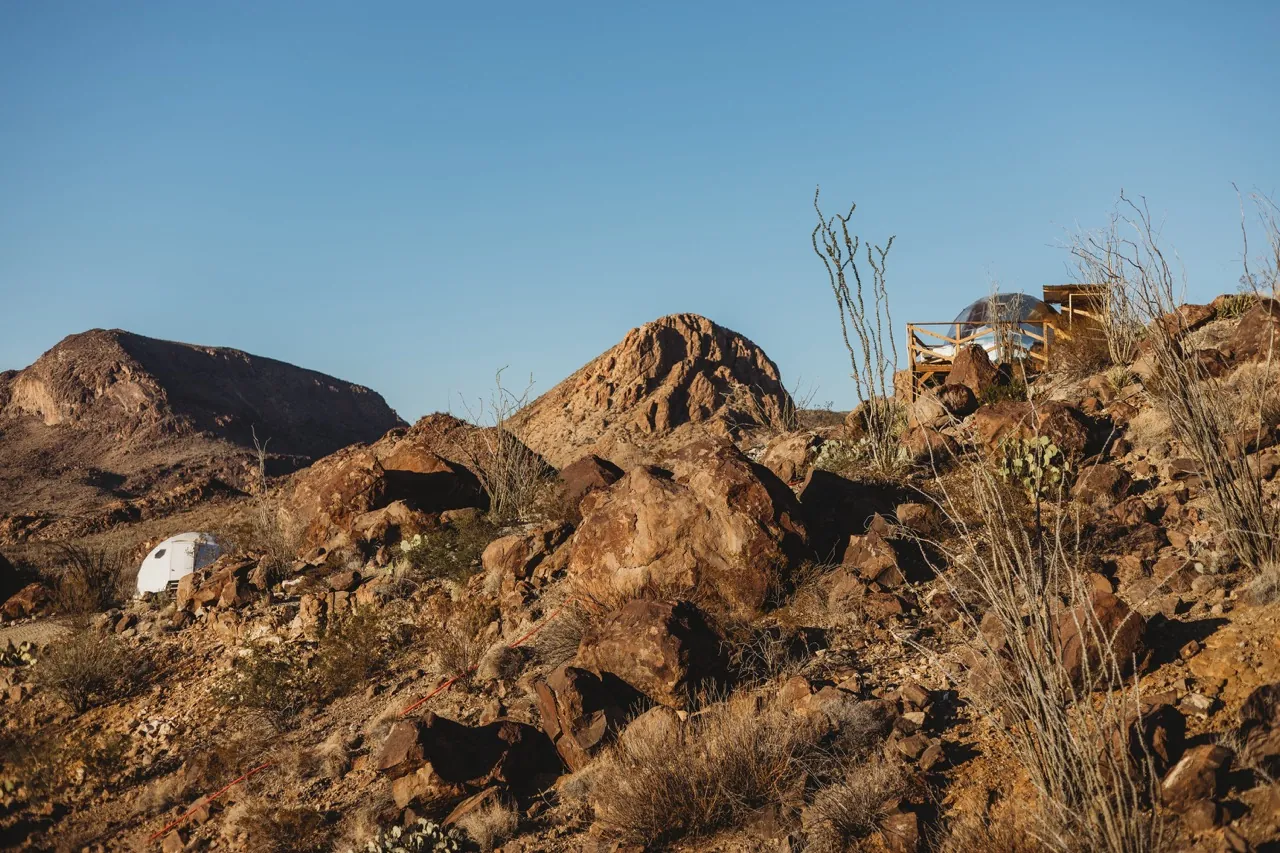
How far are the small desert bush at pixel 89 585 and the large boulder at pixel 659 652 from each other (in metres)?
9.85

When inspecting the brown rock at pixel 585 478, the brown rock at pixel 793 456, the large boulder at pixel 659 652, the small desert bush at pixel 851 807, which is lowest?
the small desert bush at pixel 851 807

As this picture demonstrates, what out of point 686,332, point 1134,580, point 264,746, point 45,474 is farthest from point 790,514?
point 45,474

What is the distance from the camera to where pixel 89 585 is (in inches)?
592

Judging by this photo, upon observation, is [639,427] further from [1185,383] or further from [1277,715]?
[1277,715]

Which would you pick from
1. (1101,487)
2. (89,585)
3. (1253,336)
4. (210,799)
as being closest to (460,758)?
(210,799)

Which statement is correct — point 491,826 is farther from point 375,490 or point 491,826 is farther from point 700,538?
point 375,490

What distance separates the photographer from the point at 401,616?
1085 cm

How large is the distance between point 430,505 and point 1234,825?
39.2 ft

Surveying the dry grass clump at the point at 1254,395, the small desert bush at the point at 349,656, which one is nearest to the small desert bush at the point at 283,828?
the small desert bush at the point at 349,656

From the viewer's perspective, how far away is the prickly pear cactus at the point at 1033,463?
30.2 feet

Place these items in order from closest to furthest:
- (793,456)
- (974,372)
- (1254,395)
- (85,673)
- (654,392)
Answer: (1254,395) < (85,673) < (793,456) < (974,372) < (654,392)

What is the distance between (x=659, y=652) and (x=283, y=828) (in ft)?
10.1

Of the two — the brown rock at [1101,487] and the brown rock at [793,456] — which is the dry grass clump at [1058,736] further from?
the brown rock at [793,456]

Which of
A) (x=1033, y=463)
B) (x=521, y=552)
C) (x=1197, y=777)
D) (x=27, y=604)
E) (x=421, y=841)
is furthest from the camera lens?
(x=27, y=604)
